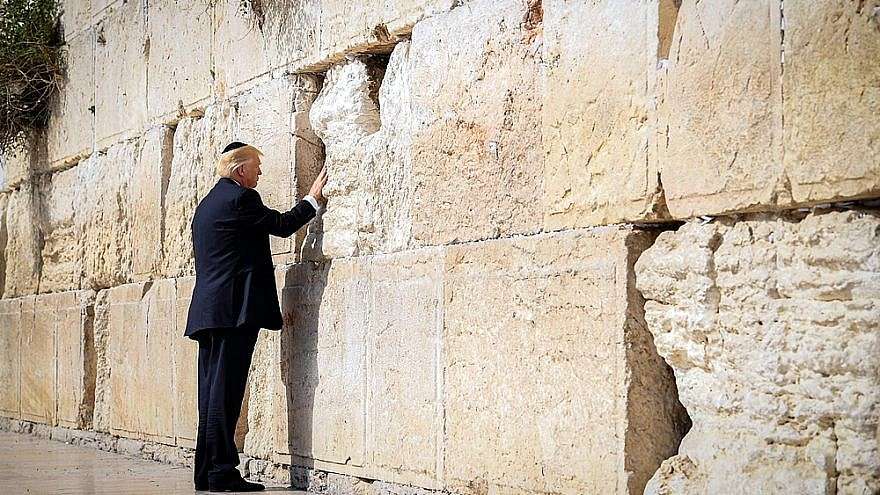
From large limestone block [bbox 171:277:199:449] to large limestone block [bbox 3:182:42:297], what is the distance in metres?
3.30

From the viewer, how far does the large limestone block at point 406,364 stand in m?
5.24

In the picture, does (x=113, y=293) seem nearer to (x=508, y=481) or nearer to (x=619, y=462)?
(x=508, y=481)

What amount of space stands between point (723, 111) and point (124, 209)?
18.8 feet

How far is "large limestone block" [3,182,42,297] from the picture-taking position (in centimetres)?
1061

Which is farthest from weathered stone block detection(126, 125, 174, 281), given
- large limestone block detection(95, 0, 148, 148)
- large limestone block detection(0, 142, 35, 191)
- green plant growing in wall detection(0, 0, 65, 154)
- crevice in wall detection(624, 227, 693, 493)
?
crevice in wall detection(624, 227, 693, 493)

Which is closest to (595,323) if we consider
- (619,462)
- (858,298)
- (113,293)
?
(619,462)

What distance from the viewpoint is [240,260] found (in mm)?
6266

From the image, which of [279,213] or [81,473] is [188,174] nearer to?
[279,213]

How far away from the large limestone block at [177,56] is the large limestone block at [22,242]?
2832 mm

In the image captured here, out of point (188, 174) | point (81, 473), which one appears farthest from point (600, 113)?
point (81, 473)

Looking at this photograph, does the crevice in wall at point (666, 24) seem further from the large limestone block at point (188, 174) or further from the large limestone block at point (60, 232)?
Answer: the large limestone block at point (60, 232)

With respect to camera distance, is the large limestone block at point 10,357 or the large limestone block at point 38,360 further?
the large limestone block at point 10,357

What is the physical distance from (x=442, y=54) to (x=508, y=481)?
1.75 metres

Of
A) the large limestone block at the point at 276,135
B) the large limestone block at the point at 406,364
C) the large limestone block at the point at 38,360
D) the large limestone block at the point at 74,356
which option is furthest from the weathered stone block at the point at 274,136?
the large limestone block at the point at 38,360
